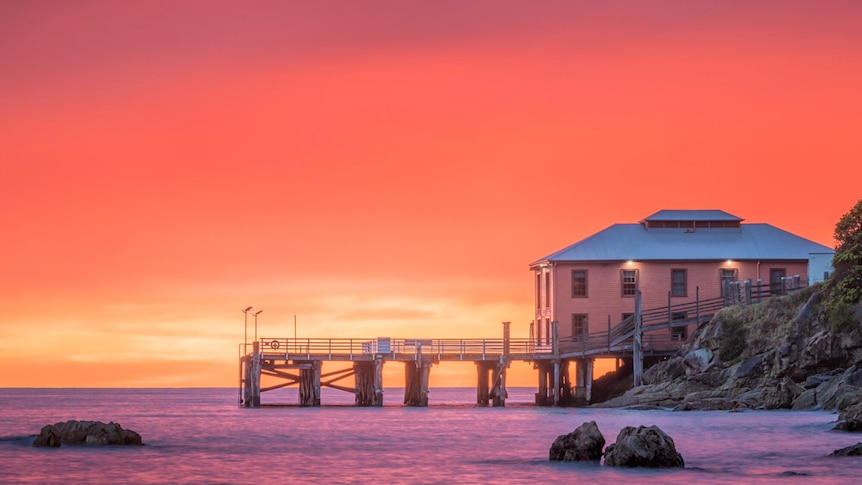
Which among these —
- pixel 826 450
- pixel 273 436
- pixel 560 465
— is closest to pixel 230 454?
pixel 273 436

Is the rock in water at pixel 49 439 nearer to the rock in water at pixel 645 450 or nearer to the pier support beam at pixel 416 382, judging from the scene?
the rock in water at pixel 645 450

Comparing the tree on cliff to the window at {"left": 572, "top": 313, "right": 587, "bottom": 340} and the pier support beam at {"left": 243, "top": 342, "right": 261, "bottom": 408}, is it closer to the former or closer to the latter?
the window at {"left": 572, "top": 313, "right": 587, "bottom": 340}

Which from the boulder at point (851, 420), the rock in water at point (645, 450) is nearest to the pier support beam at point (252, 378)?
the boulder at point (851, 420)

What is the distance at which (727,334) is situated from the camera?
65.6 meters

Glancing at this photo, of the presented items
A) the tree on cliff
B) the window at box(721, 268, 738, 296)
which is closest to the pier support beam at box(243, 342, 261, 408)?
the window at box(721, 268, 738, 296)

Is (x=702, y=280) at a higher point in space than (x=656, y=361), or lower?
higher

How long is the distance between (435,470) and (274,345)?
37.8 metres

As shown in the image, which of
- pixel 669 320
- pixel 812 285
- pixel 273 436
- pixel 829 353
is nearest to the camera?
pixel 273 436

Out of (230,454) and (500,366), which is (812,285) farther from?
(230,454)

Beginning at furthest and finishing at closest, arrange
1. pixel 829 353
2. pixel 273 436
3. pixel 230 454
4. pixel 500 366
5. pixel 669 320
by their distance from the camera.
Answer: pixel 500 366
pixel 669 320
pixel 829 353
pixel 273 436
pixel 230 454

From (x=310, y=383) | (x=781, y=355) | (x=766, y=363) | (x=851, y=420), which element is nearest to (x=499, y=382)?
(x=310, y=383)

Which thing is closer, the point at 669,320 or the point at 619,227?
the point at 669,320

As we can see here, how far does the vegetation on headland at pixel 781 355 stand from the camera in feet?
191

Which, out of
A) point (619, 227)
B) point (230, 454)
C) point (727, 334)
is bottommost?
point (230, 454)
